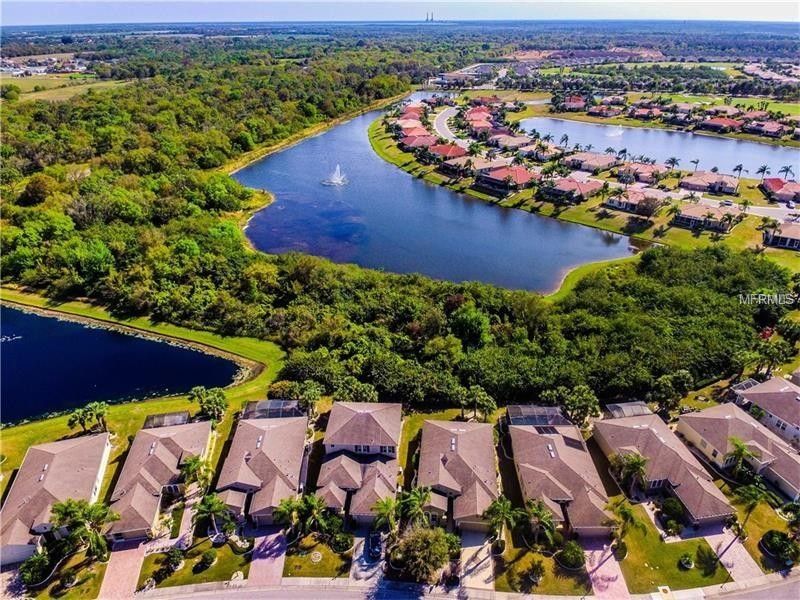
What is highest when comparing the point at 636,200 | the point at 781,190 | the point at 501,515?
the point at 781,190

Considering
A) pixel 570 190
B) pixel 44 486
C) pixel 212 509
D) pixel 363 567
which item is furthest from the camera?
pixel 570 190

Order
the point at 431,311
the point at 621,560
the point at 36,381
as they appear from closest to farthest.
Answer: the point at 621,560 → the point at 36,381 → the point at 431,311

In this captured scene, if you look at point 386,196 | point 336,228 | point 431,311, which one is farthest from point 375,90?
point 431,311

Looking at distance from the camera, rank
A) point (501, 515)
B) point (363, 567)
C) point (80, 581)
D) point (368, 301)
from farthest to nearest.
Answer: point (368, 301), point (363, 567), point (501, 515), point (80, 581)

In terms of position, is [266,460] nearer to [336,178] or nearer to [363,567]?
[363,567]

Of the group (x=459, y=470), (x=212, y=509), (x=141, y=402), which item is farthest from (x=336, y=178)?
(x=212, y=509)

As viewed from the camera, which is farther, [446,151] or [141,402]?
[446,151]

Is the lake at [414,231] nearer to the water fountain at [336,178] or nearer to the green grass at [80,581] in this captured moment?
the water fountain at [336,178]

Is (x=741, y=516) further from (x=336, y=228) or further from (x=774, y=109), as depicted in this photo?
(x=774, y=109)
